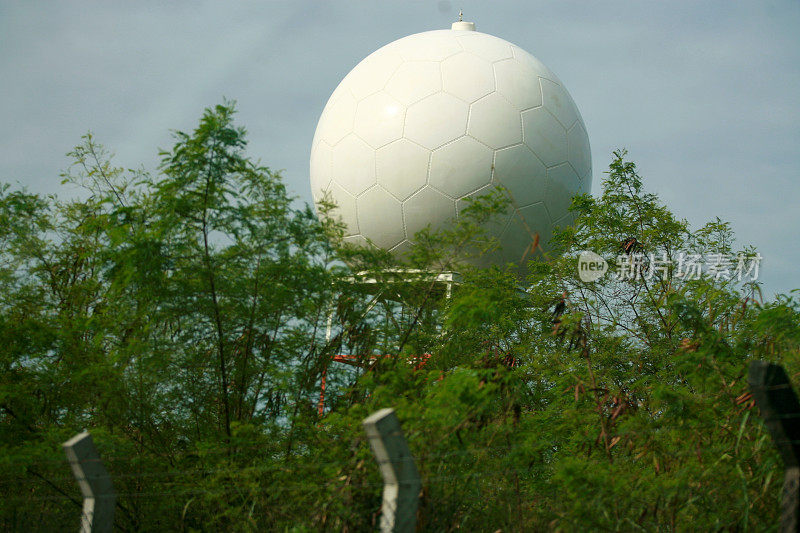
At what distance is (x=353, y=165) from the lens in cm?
1021

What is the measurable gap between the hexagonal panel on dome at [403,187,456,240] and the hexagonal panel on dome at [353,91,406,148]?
34.9 inches

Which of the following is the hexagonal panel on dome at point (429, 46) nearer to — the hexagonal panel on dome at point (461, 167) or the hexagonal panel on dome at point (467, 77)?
the hexagonal panel on dome at point (467, 77)

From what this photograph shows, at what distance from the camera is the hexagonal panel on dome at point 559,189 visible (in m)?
10.2

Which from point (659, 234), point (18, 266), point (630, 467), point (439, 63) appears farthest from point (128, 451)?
point (439, 63)

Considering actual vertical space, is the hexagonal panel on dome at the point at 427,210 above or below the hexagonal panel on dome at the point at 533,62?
below

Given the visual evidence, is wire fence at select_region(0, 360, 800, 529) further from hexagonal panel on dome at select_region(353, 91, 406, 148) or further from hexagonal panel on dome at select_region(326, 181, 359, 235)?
hexagonal panel on dome at select_region(353, 91, 406, 148)

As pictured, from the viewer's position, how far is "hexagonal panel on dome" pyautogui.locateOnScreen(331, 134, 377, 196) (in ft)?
32.9

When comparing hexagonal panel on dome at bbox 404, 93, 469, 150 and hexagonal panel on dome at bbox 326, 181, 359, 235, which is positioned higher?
hexagonal panel on dome at bbox 404, 93, 469, 150

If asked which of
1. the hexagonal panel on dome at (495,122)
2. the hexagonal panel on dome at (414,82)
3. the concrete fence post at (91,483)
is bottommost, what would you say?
the concrete fence post at (91,483)

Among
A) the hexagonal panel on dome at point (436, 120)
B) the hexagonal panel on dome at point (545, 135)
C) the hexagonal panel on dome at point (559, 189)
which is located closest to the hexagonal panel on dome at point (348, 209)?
the hexagonal panel on dome at point (436, 120)

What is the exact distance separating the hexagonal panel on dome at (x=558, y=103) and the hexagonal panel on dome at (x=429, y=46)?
137cm

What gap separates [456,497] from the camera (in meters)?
4.16

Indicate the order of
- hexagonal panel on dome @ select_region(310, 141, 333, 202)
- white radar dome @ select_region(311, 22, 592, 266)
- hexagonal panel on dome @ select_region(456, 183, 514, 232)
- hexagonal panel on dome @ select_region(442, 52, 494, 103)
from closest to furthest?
hexagonal panel on dome @ select_region(456, 183, 514, 232), white radar dome @ select_region(311, 22, 592, 266), hexagonal panel on dome @ select_region(442, 52, 494, 103), hexagonal panel on dome @ select_region(310, 141, 333, 202)

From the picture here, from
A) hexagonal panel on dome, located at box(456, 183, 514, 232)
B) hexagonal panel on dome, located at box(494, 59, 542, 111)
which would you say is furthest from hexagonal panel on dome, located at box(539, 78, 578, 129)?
hexagonal panel on dome, located at box(456, 183, 514, 232)
